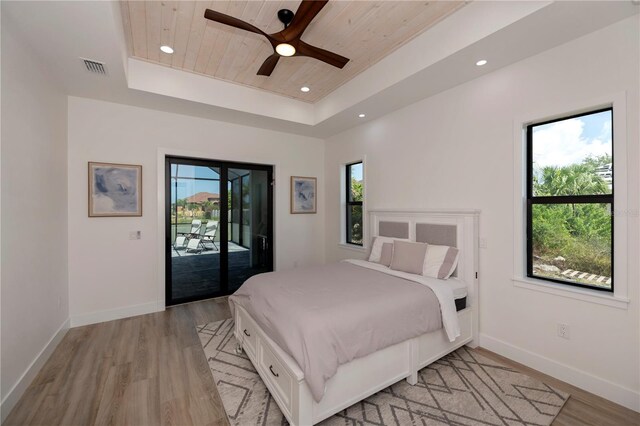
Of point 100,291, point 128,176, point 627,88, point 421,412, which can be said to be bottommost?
point 421,412

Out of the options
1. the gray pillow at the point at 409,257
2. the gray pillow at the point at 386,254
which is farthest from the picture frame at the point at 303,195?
the gray pillow at the point at 409,257

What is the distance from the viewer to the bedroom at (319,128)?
1.94m

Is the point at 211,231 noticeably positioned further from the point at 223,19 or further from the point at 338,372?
the point at 338,372

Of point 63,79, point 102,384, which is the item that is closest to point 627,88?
point 102,384

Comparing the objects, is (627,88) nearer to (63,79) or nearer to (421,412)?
(421,412)

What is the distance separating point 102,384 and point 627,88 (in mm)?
4504

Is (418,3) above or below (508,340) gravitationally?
above

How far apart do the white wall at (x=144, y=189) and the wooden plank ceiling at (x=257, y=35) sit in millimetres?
890

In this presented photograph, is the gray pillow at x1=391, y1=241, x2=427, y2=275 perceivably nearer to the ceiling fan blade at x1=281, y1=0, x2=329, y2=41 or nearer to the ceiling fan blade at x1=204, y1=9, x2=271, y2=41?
the ceiling fan blade at x1=281, y1=0, x2=329, y2=41

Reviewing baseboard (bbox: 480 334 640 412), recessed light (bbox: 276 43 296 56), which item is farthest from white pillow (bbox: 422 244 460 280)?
recessed light (bbox: 276 43 296 56)

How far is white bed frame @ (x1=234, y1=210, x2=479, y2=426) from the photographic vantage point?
1689mm

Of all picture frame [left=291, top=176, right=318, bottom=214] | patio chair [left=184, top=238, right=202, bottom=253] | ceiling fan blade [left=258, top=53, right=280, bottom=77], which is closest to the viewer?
ceiling fan blade [left=258, top=53, right=280, bottom=77]

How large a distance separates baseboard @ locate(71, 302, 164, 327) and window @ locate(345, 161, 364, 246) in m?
3.05

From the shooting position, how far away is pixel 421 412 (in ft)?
6.17
